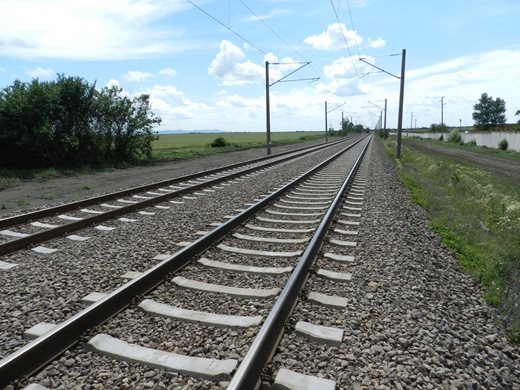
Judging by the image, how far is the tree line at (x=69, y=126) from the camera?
16.4 m

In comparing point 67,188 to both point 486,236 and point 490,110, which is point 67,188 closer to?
point 486,236

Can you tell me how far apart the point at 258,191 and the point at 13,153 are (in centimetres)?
1103

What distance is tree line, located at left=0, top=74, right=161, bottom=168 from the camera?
1644cm

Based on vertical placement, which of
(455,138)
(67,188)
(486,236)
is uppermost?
(67,188)

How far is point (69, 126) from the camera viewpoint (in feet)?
60.4

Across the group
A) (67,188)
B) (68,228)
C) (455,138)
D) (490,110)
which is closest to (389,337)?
(68,228)

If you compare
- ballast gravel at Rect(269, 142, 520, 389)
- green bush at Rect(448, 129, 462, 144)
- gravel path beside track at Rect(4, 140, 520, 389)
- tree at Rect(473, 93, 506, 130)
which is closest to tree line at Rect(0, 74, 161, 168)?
gravel path beside track at Rect(4, 140, 520, 389)

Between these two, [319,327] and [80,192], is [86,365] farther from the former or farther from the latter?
[80,192]

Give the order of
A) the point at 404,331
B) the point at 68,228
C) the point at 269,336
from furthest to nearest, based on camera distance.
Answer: the point at 68,228, the point at 404,331, the point at 269,336

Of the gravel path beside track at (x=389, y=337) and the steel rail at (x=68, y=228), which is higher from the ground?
the steel rail at (x=68, y=228)

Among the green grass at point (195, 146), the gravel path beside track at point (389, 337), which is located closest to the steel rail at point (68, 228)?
the gravel path beside track at point (389, 337)

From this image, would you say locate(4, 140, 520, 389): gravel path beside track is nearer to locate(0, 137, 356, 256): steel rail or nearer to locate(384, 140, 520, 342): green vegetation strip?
locate(384, 140, 520, 342): green vegetation strip

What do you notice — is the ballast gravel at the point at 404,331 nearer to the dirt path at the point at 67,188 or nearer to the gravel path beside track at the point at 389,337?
the gravel path beside track at the point at 389,337

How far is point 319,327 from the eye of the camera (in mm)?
3840
